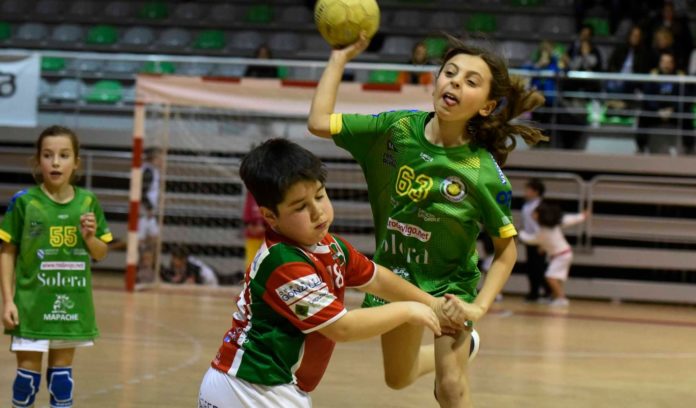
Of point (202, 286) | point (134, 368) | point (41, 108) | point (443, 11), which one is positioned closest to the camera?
point (134, 368)

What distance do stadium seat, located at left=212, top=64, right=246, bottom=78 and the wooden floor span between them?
4674 mm

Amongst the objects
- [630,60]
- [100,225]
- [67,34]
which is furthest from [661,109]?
[100,225]

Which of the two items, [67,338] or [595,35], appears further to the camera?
[595,35]

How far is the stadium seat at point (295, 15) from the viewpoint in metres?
17.0

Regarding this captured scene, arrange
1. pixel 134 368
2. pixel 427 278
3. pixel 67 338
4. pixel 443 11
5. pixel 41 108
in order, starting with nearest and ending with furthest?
pixel 427 278 → pixel 67 338 → pixel 134 368 → pixel 41 108 → pixel 443 11

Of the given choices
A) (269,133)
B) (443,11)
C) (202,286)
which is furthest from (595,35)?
(202,286)

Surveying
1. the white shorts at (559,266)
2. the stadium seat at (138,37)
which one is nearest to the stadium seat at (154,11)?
the stadium seat at (138,37)

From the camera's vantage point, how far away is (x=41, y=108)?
14820 mm

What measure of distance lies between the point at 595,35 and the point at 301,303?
1346 cm

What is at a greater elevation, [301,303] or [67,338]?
[301,303]

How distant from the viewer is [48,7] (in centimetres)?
1781

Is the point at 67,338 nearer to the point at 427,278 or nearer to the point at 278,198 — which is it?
the point at 427,278

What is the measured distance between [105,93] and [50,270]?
10321mm

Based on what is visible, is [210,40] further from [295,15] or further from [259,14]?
[295,15]
